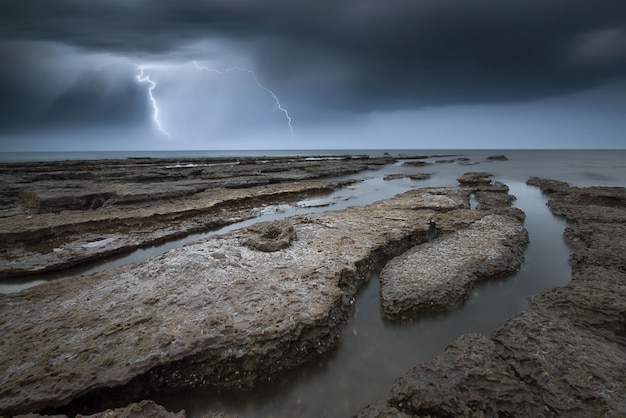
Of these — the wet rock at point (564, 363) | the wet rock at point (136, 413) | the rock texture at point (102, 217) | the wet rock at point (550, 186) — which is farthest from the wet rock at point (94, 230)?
the wet rock at point (550, 186)

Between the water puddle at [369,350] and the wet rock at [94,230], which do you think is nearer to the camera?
the water puddle at [369,350]

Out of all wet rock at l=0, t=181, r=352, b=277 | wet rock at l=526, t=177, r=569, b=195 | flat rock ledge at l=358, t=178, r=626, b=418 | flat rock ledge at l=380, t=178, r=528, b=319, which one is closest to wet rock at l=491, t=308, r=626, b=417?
flat rock ledge at l=358, t=178, r=626, b=418

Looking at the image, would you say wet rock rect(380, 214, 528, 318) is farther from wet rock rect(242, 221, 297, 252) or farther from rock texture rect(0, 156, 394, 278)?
rock texture rect(0, 156, 394, 278)

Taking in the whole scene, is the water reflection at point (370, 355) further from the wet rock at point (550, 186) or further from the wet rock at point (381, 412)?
the wet rock at point (550, 186)

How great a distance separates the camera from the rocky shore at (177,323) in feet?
9.09

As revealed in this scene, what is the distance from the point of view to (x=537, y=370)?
2.63 metres

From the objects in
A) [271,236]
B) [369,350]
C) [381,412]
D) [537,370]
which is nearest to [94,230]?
[271,236]

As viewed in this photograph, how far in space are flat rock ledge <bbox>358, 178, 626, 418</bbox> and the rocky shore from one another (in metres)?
1.36

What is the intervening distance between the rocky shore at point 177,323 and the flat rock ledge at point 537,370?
1.36 m

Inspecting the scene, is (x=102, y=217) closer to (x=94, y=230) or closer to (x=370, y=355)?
(x=94, y=230)

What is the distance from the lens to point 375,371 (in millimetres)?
3312

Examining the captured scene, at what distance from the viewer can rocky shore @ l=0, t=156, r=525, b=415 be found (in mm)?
2771

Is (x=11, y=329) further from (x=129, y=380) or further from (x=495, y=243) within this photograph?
(x=495, y=243)

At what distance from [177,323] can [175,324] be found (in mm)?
24
